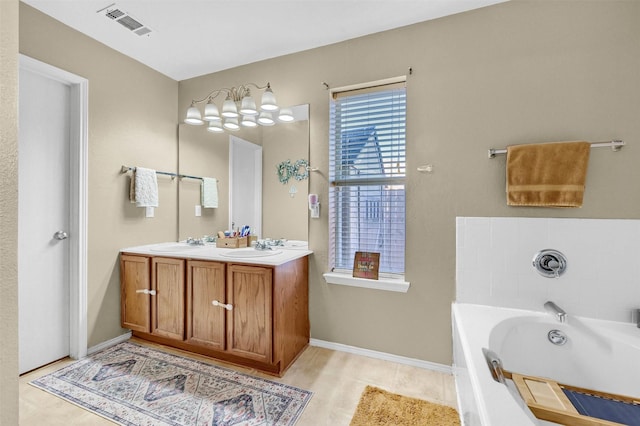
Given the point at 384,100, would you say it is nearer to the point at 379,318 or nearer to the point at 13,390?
the point at 379,318

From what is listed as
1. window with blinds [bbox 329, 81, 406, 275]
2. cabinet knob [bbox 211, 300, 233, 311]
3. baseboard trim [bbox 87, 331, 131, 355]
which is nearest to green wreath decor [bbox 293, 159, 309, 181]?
window with blinds [bbox 329, 81, 406, 275]

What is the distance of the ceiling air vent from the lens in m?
1.96

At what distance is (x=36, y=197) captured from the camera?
2.02 meters

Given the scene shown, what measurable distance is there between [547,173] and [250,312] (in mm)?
2101

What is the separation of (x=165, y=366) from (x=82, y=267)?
1.02 metres

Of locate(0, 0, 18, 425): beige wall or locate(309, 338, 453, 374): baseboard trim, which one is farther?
locate(309, 338, 453, 374): baseboard trim

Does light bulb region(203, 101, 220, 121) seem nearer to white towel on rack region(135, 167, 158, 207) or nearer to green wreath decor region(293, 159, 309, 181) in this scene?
white towel on rack region(135, 167, 158, 207)

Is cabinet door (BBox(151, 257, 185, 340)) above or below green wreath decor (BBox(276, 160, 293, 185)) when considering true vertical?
below

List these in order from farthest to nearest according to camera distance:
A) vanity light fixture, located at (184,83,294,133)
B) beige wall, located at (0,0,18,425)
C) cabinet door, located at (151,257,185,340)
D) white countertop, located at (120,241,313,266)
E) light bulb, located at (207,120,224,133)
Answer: light bulb, located at (207,120,224,133) → vanity light fixture, located at (184,83,294,133) → cabinet door, located at (151,257,185,340) → white countertop, located at (120,241,313,266) → beige wall, located at (0,0,18,425)

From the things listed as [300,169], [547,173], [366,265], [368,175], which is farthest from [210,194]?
[547,173]

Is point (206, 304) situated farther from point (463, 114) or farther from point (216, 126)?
point (463, 114)

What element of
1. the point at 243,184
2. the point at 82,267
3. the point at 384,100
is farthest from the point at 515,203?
the point at 82,267

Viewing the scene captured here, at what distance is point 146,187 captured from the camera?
8.41ft

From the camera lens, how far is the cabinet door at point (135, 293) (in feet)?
7.79
